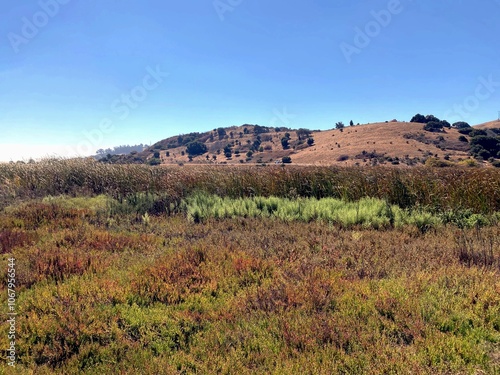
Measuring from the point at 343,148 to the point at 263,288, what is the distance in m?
83.5

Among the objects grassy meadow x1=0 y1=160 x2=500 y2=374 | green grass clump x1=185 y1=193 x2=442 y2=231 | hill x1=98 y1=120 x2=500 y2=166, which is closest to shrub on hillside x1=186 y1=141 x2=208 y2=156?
hill x1=98 y1=120 x2=500 y2=166

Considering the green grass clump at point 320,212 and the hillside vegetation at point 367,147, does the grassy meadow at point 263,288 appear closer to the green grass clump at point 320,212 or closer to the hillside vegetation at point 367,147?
the green grass clump at point 320,212

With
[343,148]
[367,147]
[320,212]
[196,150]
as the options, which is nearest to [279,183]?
[320,212]

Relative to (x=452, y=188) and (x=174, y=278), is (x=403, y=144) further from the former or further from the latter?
(x=174, y=278)

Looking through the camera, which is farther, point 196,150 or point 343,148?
point 196,150

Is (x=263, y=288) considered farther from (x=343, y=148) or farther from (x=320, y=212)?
(x=343, y=148)

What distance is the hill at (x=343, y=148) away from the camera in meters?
66.6

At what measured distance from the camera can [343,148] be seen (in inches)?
3290

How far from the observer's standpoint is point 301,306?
13.4ft

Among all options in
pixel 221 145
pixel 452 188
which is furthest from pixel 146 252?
pixel 221 145

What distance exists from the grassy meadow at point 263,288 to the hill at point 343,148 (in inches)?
1355

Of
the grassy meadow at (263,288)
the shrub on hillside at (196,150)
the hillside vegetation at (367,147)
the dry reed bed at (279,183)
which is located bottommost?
the grassy meadow at (263,288)

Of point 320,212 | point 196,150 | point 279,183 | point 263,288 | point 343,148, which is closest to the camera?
point 263,288

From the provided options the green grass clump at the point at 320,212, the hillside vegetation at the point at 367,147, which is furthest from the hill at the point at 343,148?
the green grass clump at the point at 320,212
